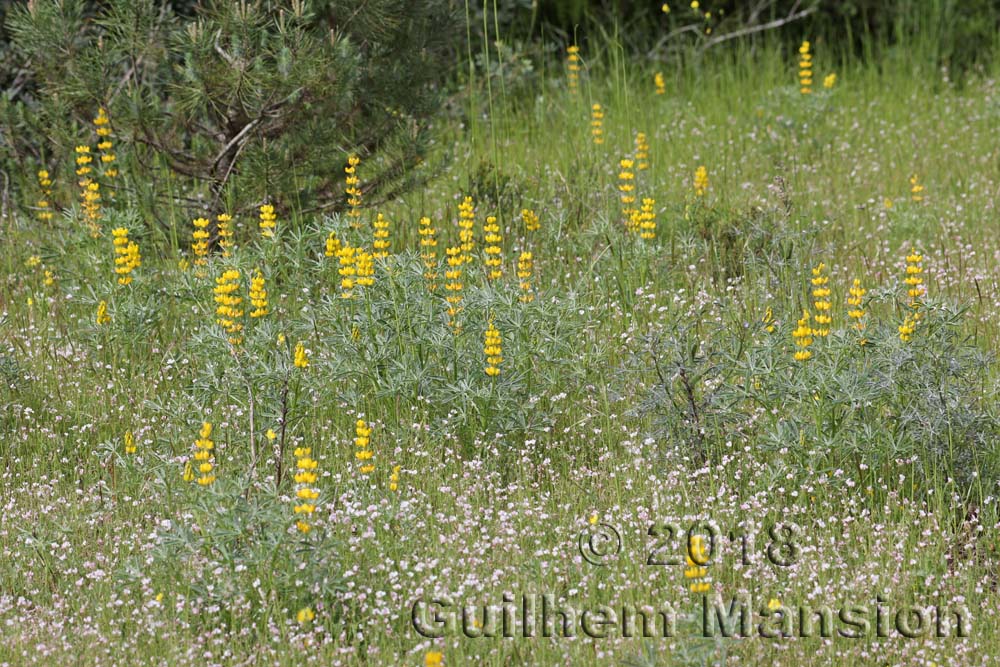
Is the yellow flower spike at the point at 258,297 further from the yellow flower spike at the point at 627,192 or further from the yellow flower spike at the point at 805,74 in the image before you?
the yellow flower spike at the point at 805,74

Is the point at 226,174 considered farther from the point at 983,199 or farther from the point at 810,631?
the point at 983,199

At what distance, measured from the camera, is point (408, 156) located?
6.18m

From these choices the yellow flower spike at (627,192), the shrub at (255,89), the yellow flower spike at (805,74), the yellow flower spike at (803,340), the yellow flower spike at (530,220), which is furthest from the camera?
the yellow flower spike at (805,74)

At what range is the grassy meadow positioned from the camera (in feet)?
11.7

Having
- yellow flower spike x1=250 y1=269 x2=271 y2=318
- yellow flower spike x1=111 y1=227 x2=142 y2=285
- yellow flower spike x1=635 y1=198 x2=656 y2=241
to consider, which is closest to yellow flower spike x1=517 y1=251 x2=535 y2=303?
yellow flower spike x1=635 y1=198 x2=656 y2=241

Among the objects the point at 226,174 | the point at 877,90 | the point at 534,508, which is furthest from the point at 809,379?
the point at 877,90


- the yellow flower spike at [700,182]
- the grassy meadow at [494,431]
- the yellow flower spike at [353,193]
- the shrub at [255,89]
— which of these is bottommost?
the grassy meadow at [494,431]

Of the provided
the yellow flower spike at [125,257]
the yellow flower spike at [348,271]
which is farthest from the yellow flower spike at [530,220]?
the yellow flower spike at [125,257]

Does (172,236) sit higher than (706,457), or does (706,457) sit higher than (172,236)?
(172,236)

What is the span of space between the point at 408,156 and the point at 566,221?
0.90 metres

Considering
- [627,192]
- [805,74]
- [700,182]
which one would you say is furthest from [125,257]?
[805,74]

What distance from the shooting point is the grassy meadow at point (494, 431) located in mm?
3566

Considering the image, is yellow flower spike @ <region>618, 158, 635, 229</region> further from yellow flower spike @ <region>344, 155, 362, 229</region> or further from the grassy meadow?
yellow flower spike @ <region>344, 155, 362, 229</region>

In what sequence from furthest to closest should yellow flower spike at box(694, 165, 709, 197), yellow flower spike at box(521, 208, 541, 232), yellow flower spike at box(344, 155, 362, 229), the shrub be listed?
yellow flower spike at box(694, 165, 709, 197) → yellow flower spike at box(521, 208, 541, 232) → the shrub → yellow flower spike at box(344, 155, 362, 229)
